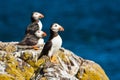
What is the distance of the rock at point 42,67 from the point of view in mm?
15523

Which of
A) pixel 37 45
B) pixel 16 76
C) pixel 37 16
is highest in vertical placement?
pixel 37 16

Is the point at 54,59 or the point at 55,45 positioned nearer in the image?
the point at 54,59

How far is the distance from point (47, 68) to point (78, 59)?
4.01m

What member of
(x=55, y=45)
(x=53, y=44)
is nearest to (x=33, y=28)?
(x=53, y=44)

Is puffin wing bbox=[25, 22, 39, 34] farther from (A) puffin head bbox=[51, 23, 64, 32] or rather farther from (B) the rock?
(A) puffin head bbox=[51, 23, 64, 32]

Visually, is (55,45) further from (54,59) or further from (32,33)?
(32,33)

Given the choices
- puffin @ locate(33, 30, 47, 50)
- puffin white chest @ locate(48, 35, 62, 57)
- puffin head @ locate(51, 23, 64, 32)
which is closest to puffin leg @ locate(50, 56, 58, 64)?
puffin white chest @ locate(48, 35, 62, 57)

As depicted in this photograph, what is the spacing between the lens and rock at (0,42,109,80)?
15523 millimetres

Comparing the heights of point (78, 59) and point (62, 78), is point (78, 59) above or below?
above

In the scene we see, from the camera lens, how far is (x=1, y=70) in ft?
50.8

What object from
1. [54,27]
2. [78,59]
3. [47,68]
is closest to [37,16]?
[54,27]

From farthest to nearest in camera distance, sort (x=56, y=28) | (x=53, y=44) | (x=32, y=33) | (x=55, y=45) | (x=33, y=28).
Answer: (x=33, y=28) < (x=32, y=33) < (x=56, y=28) < (x=53, y=44) < (x=55, y=45)

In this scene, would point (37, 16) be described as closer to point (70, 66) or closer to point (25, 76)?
point (70, 66)

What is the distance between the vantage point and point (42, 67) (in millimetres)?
16109
